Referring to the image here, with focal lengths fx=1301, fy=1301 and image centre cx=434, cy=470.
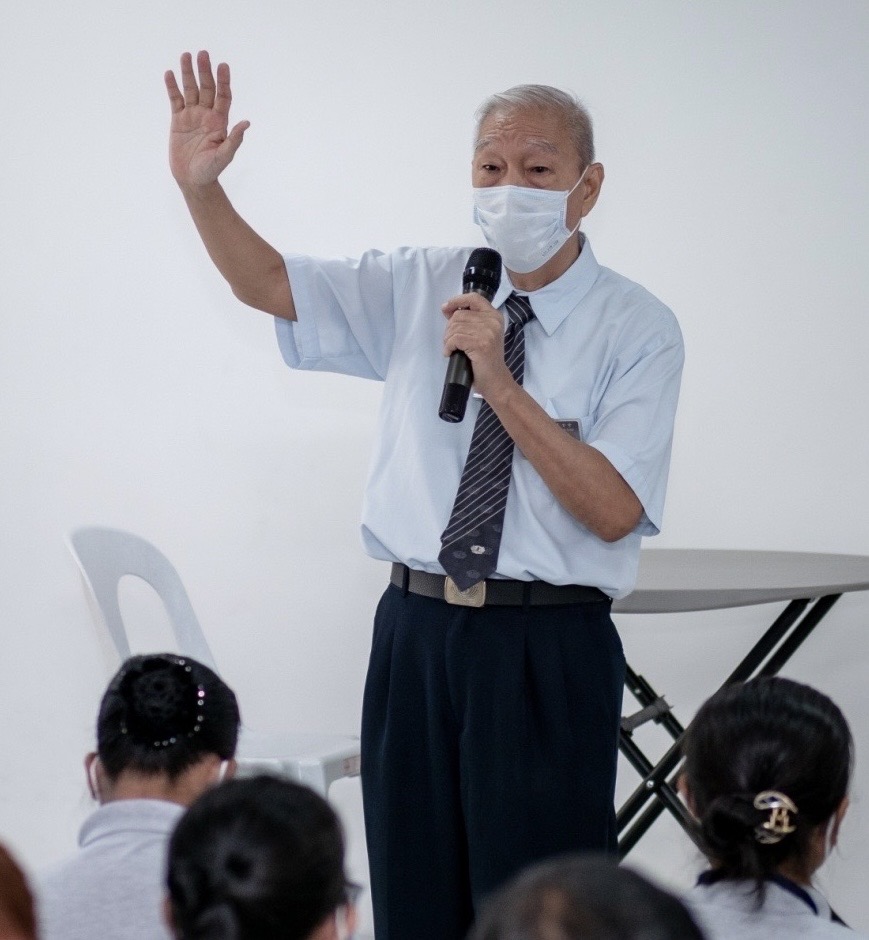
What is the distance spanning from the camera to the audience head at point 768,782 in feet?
Answer: 4.28

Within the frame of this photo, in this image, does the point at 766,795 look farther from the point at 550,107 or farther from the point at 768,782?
the point at 550,107

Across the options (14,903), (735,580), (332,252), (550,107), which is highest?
(550,107)

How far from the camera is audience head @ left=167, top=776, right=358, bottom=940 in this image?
1008mm

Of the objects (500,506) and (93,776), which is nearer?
(93,776)

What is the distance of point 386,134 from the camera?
3.34 metres

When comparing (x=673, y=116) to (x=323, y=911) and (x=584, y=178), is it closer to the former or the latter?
(x=584, y=178)

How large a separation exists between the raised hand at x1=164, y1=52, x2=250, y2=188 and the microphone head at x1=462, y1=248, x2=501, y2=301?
1.24ft

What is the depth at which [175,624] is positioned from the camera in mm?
2826

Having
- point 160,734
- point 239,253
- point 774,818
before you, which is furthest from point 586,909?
point 239,253

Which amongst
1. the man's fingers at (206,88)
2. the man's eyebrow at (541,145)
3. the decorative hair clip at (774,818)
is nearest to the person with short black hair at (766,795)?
the decorative hair clip at (774,818)

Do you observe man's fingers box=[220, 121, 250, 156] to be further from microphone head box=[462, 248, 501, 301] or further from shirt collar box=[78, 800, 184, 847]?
shirt collar box=[78, 800, 184, 847]

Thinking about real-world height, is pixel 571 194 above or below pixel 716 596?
above

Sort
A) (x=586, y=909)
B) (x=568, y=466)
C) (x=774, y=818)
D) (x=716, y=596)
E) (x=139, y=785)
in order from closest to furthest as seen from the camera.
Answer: (x=586, y=909), (x=774, y=818), (x=139, y=785), (x=568, y=466), (x=716, y=596)

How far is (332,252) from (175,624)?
1.08 m
